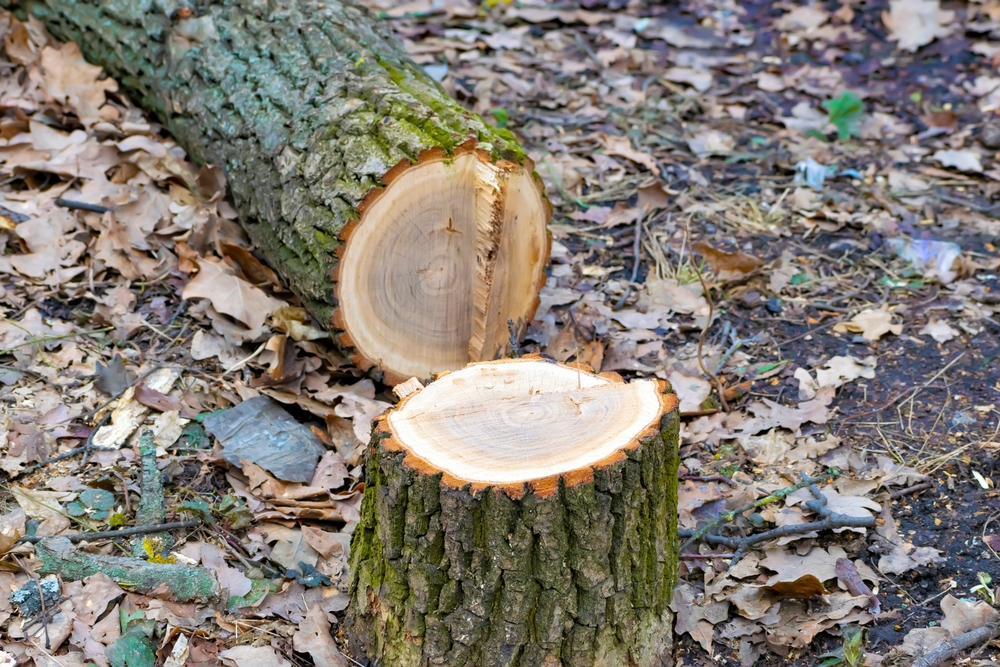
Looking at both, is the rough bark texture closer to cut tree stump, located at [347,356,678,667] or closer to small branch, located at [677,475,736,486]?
cut tree stump, located at [347,356,678,667]

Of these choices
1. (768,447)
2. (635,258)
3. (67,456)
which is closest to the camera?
(67,456)

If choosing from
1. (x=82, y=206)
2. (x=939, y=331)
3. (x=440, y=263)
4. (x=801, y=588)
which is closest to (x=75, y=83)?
(x=82, y=206)

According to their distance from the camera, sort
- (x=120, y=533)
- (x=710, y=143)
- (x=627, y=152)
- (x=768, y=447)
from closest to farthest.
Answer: (x=120, y=533)
(x=768, y=447)
(x=627, y=152)
(x=710, y=143)

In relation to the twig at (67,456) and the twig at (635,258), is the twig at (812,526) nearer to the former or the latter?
the twig at (635,258)

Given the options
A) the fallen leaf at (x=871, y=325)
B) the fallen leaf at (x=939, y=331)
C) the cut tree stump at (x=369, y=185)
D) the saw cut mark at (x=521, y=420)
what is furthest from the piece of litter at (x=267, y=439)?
the fallen leaf at (x=939, y=331)

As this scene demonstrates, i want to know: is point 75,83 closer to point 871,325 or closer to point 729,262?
point 729,262

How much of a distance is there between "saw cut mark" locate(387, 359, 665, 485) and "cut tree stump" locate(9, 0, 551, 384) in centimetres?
81

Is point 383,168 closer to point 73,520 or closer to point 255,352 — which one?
point 255,352

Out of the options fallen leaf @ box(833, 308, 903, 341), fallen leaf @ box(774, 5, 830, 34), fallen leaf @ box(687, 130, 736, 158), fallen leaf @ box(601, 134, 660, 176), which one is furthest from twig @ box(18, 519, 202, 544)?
fallen leaf @ box(774, 5, 830, 34)

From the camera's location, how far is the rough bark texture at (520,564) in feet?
6.94

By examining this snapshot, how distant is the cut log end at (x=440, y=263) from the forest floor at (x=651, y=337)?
0.26 meters

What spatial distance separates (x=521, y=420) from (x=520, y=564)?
37cm

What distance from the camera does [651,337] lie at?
3.77m

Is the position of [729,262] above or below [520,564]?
below
